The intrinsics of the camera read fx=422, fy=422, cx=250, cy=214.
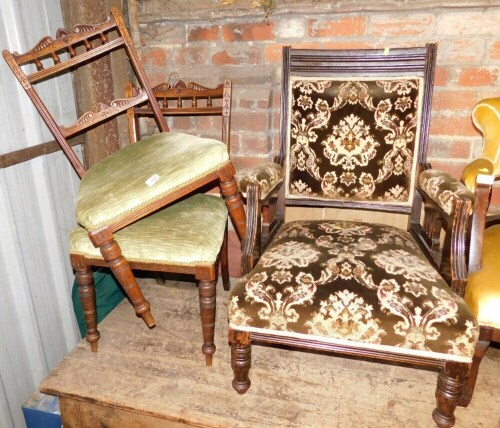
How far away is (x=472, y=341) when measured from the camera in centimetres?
114

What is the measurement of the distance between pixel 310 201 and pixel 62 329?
4.21 ft

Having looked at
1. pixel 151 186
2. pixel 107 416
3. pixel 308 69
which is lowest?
pixel 107 416

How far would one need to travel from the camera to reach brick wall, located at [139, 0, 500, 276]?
177 cm

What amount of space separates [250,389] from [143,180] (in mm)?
830

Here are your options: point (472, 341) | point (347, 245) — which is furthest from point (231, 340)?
point (472, 341)

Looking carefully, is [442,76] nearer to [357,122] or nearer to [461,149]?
[461,149]

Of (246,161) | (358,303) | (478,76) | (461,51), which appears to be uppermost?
(461,51)

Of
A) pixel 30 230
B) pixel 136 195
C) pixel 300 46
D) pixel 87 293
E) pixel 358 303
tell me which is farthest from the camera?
pixel 300 46

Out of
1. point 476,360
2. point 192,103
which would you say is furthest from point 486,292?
point 192,103

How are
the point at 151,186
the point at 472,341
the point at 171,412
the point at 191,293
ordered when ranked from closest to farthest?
1. the point at 472,341
2. the point at 151,186
3. the point at 171,412
4. the point at 191,293

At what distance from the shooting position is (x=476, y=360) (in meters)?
1.28

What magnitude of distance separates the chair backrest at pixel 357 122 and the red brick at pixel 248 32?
28 cm

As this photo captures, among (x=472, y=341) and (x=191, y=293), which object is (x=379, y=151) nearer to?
(x=472, y=341)

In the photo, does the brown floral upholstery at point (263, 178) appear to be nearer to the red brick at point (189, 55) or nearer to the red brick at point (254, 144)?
the red brick at point (254, 144)
